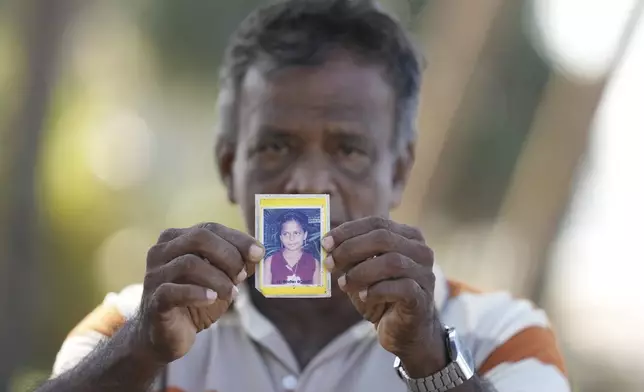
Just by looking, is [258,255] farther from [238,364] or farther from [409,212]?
[409,212]

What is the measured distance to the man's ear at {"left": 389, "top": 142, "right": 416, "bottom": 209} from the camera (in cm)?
257

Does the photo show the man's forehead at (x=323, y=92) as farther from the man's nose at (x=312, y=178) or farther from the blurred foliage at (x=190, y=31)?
the blurred foliage at (x=190, y=31)

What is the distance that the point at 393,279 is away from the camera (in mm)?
1717

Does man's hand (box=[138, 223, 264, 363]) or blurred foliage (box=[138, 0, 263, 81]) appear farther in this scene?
blurred foliage (box=[138, 0, 263, 81])

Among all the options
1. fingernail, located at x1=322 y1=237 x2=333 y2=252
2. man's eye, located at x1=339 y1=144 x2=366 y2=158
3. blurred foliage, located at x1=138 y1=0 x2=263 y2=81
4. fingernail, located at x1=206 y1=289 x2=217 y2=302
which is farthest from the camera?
blurred foliage, located at x1=138 y1=0 x2=263 y2=81

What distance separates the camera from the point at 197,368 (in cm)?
230

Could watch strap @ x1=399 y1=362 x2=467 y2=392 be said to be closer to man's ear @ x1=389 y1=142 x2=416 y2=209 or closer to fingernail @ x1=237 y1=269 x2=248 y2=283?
fingernail @ x1=237 y1=269 x2=248 y2=283

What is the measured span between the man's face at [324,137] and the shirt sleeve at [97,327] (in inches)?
17.2

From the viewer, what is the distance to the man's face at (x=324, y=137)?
2289 millimetres

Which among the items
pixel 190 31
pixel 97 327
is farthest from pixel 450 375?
pixel 190 31

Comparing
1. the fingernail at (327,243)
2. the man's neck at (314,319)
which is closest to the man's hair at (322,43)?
the man's neck at (314,319)

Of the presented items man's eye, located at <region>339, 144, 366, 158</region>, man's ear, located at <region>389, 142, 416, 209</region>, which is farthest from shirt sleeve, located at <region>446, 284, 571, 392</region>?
man's eye, located at <region>339, 144, 366, 158</region>

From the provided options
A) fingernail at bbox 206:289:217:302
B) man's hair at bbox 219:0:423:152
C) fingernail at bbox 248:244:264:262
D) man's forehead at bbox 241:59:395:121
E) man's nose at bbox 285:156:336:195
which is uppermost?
man's hair at bbox 219:0:423:152

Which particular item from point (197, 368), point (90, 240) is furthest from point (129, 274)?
point (197, 368)
